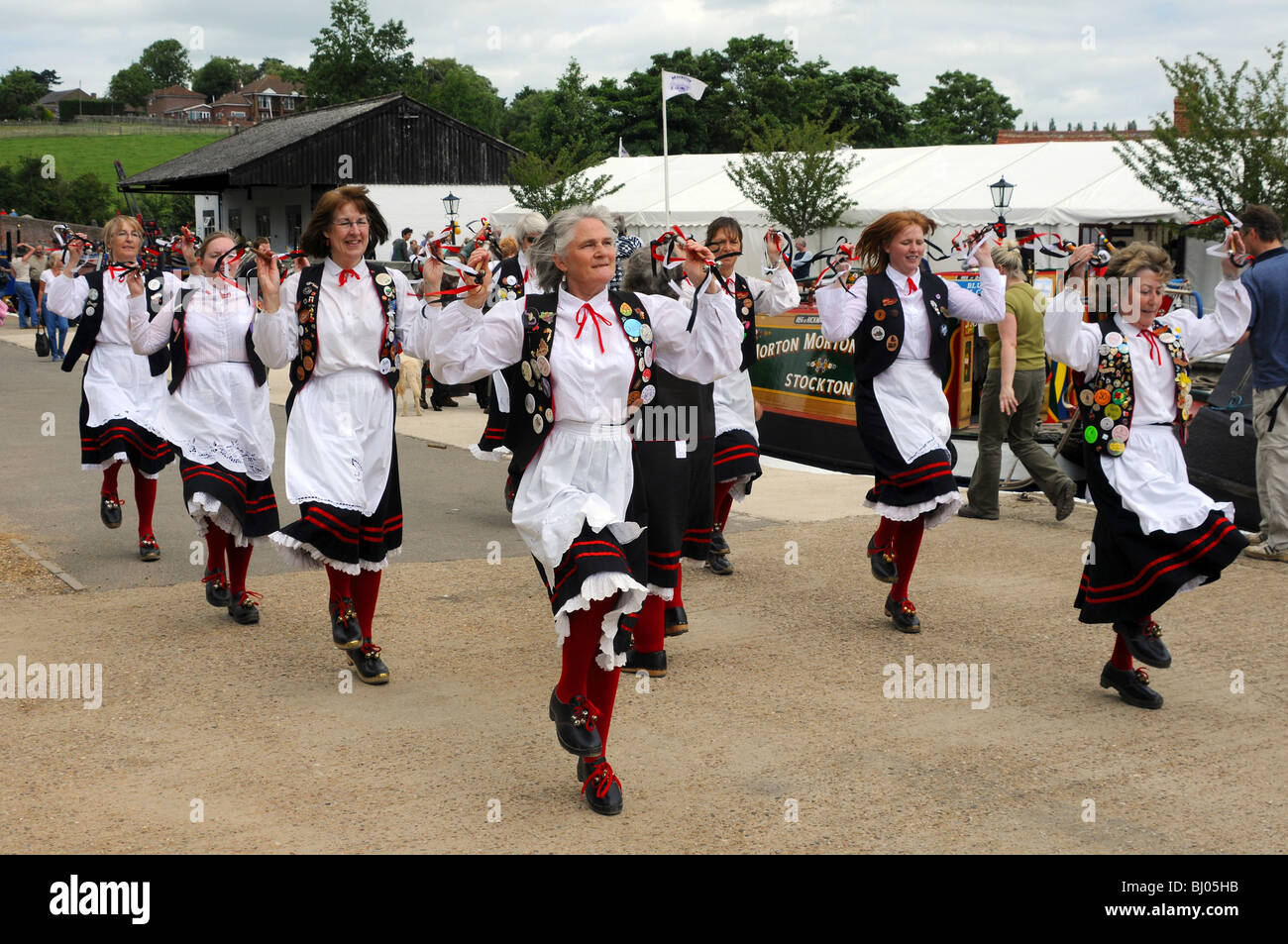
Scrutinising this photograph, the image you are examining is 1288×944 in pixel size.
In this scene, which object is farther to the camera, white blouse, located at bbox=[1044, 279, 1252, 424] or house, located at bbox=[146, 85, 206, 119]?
house, located at bbox=[146, 85, 206, 119]

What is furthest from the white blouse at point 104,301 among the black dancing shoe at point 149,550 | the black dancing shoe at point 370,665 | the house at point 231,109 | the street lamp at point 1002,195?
the house at point 231,109

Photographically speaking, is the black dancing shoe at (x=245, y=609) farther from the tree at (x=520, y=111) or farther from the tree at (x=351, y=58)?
the tree at (x=520, y=111)

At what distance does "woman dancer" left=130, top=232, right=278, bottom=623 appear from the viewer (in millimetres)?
6176

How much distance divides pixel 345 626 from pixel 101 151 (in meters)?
78.4

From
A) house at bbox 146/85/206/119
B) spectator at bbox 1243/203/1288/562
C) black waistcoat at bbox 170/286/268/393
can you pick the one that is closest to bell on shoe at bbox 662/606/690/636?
black waistcoat at bbox 170/286/268/393

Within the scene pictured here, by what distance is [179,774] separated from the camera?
14.1 feet

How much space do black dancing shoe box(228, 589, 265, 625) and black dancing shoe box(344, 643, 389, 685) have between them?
1.04m

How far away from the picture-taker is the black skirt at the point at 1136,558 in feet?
16.3

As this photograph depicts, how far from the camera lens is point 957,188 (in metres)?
25.2

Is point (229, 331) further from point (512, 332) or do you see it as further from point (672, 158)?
point (672, 158)

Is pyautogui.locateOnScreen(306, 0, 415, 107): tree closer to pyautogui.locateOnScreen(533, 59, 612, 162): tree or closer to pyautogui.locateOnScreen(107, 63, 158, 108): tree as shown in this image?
pyautogui.locateOnScreen(533, 59, 612, 162): tree

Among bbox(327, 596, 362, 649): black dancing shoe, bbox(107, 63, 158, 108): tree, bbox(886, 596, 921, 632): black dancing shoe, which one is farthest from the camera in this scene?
bbox(107, 63, 158, 108): tree

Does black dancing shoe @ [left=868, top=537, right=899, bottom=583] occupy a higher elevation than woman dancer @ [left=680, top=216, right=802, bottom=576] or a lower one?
lower

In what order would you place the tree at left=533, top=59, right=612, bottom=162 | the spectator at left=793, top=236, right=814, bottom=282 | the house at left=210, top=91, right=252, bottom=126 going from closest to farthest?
the spectator at left=793, top=236, right=814, bottom=282, the tree at left=533, top=59, right=612, bottom=162, the house at left=210, top=91, right=252, bottom=126
